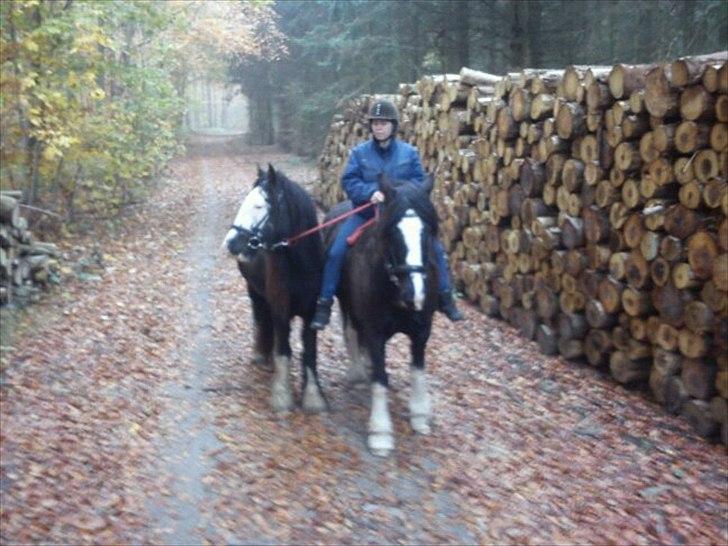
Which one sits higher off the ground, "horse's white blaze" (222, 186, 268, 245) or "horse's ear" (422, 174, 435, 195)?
"horse's ear" (422, 174, 435, 195)

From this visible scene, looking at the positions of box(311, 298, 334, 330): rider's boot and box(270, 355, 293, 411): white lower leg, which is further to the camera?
box(270, 355, 293, 411): white lower leg

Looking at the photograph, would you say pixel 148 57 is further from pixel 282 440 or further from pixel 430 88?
pixel 282 440

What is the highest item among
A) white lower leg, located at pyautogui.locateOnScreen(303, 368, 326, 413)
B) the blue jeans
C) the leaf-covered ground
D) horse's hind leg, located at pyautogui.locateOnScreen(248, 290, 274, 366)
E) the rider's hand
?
the rider's hand

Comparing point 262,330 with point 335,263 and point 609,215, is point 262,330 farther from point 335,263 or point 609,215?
point 609,215

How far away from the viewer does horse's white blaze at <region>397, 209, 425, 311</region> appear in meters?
5.88

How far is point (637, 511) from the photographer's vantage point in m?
5.68

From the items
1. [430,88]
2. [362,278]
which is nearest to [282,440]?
[362,278]

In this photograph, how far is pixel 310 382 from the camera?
7.33m

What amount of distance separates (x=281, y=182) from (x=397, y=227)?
5.31 ft

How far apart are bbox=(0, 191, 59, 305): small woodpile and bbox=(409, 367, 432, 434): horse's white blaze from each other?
6.22 meters

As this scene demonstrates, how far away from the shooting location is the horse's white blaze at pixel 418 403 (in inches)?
269

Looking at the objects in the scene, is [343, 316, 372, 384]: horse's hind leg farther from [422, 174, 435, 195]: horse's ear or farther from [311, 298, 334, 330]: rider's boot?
[422, 174, 435, 195]: horse's ear

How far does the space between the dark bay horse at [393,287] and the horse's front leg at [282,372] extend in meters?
0.62

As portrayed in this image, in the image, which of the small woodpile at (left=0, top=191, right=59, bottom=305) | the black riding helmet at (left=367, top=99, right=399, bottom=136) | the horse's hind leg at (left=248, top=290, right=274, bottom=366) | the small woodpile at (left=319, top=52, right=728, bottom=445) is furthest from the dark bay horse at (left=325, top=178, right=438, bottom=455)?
the small woodpile at (left=0, top=191, right=59, bottom=305)
